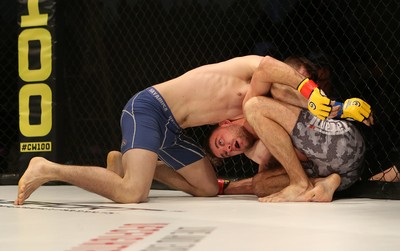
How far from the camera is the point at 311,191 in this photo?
316 centimetres

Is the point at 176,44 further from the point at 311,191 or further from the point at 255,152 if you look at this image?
the point at 311,191

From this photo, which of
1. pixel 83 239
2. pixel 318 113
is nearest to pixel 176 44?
pixel 318 113

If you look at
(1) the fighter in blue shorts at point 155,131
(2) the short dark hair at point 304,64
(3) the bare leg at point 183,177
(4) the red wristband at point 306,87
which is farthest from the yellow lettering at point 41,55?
(4) the red wristband at point 306,87

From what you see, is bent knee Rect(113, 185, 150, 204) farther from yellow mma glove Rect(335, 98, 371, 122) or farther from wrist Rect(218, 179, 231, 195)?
yellow mma glove Rect(335, 98, 371, 122)

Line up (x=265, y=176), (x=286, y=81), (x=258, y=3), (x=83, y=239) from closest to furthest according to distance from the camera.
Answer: (x=83, y=239) < (x=286, y=81) < (x=265, y=176) < (x=258, y=3)

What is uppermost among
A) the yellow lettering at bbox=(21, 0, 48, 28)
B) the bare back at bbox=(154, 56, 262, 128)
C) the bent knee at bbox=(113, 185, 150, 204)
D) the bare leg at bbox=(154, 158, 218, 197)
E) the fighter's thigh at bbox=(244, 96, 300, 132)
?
the yellow lettering at bbox=(21, 0, 48, 28)

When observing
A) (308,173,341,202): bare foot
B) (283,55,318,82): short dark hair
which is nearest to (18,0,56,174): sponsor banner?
(283,55,318,82): short dark hair

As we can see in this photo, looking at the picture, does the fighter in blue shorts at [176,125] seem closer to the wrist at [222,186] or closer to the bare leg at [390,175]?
the wrist at [222,186]

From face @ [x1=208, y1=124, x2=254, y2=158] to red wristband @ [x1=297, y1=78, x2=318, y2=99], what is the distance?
494mm

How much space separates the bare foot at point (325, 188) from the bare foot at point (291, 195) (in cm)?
3

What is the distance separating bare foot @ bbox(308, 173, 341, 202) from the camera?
3.16 m

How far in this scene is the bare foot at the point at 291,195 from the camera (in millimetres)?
3148

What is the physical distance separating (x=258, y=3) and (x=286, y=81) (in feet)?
3.70

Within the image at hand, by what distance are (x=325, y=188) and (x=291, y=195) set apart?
0.16 metres
